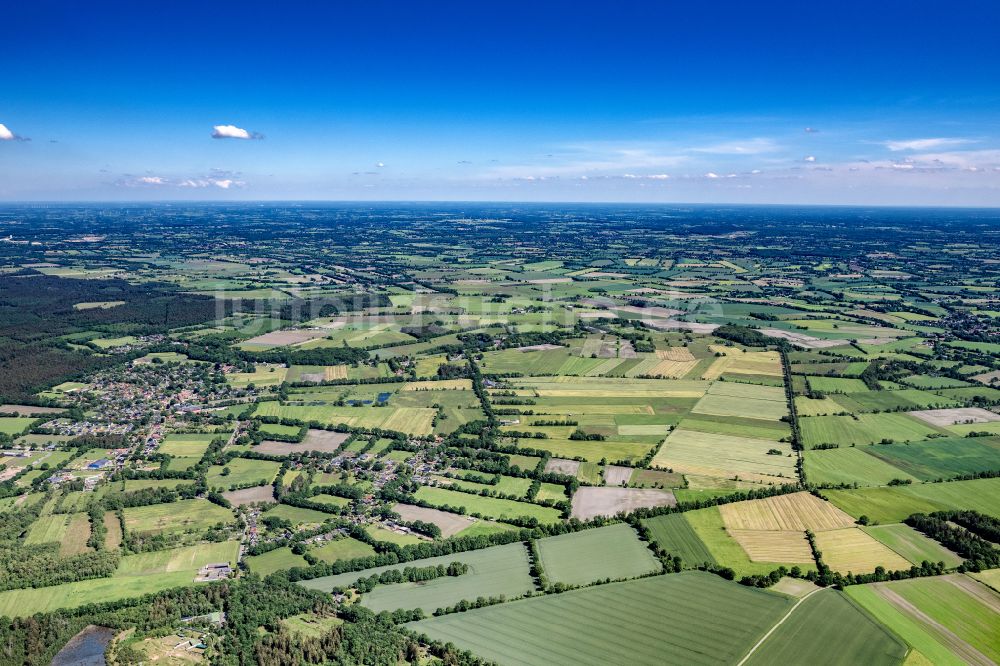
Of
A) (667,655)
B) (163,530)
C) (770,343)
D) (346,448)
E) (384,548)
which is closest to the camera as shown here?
(667,655)

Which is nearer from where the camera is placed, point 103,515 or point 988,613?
point 988,613

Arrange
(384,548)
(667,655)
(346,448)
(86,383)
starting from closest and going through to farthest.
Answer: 1. (667,655)
2. (384,548)
3. (346,448)
4. (86,383)

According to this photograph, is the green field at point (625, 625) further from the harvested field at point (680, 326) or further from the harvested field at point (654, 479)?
the harvested field at point (680, 326)

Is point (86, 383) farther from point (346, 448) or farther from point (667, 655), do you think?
point (667, 655)

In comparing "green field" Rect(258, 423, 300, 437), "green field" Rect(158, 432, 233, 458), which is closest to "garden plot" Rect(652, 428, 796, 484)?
"green field" Rect(258, 423, 300, 437)

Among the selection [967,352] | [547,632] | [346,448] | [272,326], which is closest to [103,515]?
[346,448]

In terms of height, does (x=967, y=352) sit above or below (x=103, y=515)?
above

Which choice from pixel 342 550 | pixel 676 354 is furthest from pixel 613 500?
pixel 676 354
